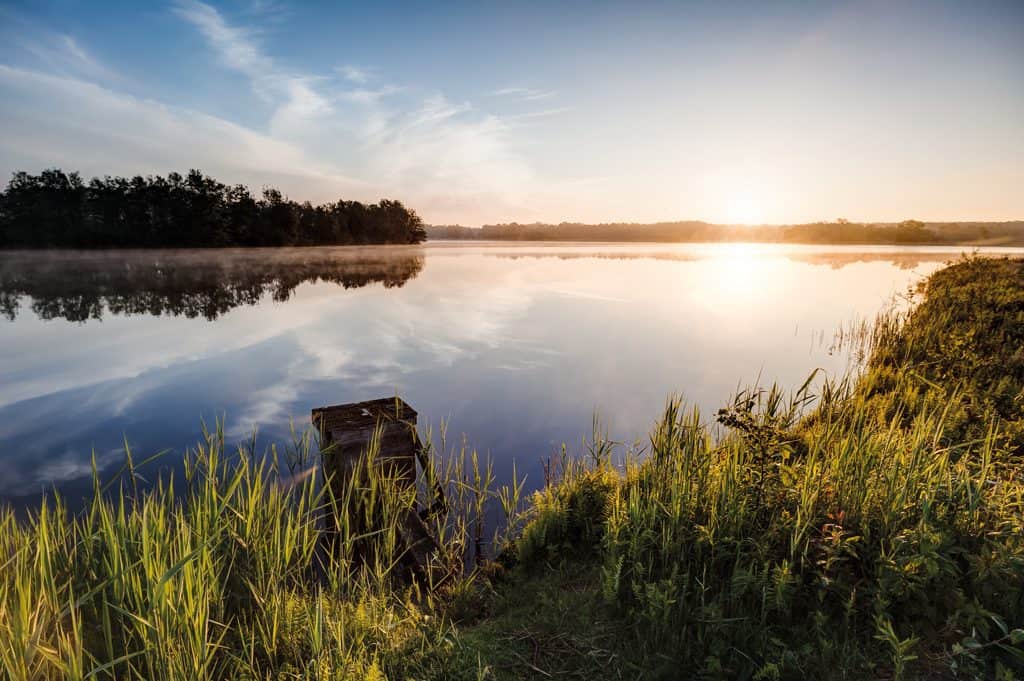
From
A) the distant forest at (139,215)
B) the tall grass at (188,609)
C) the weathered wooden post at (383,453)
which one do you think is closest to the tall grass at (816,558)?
the weathered wooden post at (383,453)

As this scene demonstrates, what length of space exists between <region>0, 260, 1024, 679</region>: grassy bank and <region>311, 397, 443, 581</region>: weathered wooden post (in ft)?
1.77

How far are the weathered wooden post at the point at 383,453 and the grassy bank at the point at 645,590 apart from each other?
0.54 meters

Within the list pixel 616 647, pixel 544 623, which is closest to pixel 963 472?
pixel 616 647

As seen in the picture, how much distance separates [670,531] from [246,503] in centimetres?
347

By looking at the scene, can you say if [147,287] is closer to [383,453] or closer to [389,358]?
[389,358]

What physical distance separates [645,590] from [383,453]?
10.7 feet

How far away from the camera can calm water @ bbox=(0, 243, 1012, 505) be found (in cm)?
1001

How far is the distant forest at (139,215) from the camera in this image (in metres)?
71.6

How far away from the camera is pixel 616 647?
3389mm

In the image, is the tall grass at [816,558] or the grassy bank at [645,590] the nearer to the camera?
the grassy bank at [645,590]

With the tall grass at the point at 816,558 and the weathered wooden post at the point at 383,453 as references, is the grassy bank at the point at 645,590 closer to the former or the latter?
the tall grass at the point at 816,558

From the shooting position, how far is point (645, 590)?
12.1 feet

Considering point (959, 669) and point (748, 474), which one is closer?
point (959, 669)

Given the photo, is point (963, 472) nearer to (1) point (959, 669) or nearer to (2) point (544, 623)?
(1) point (959, 669)
